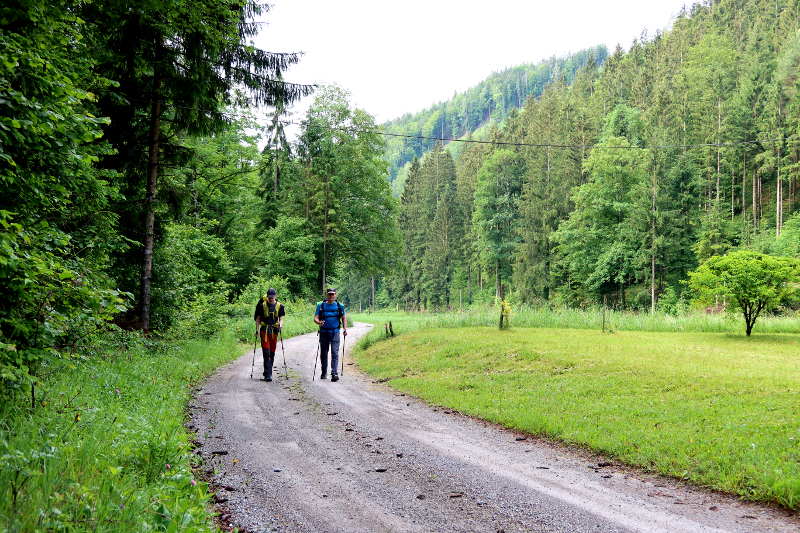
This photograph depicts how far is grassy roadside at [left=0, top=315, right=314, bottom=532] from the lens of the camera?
297 cm

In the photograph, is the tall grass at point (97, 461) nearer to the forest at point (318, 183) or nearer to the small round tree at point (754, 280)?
the forest at point (318, 183)

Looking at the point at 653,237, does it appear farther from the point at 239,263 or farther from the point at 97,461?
the point at 97,461

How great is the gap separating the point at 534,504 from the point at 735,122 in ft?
177

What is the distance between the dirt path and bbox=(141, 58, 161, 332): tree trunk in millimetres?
5349

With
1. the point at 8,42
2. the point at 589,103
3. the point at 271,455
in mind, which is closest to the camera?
the point at 8,42

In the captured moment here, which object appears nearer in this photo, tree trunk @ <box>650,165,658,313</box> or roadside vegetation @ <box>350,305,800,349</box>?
roadside vegetation @ <box>350,305,800,349</box>

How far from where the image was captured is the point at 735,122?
46.1 meters

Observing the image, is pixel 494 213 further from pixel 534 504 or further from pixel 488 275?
pixel 534 504

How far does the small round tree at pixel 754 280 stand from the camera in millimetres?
15273

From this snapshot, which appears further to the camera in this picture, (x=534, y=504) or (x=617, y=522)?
(x=534, y=504)

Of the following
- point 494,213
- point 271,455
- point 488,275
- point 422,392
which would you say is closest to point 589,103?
point 494,213

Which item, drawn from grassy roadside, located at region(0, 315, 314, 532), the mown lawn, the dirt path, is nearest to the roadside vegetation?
the mown lawn

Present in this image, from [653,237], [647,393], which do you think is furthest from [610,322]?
[653,237]

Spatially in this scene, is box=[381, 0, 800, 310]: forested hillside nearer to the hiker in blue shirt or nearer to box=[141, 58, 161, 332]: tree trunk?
the hiker in blue shirt
